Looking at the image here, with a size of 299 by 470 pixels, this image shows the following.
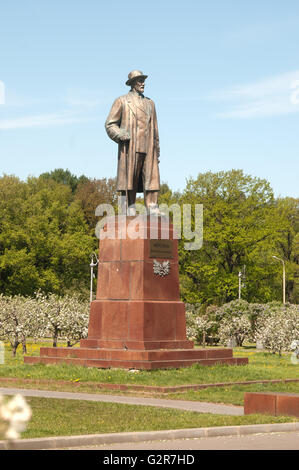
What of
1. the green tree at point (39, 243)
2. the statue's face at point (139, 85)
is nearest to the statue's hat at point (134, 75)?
the statue's face at point (139, 85)

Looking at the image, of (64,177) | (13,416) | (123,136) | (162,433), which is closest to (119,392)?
(162,433)

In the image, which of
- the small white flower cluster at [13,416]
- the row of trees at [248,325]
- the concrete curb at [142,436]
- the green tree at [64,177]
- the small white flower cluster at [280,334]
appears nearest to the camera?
the small white flower cluster at [13,416]

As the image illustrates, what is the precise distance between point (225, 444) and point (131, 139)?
39.0 feet

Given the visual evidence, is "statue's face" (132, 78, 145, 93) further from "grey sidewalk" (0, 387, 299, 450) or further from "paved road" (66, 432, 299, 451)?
"paved road" (66, 432, 299, 451)

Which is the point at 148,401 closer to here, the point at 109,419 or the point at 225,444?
the point at 109,419

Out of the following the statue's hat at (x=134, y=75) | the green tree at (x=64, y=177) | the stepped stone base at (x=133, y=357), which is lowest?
the stepped stone base at (x=133, y=357)

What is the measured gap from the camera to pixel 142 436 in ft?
28.0

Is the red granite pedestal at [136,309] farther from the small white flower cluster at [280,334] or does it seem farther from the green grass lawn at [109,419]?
the small white flower cluster at [280,334]

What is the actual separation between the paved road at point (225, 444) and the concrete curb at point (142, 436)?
98mm

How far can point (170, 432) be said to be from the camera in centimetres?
876

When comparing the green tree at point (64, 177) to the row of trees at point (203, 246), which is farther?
the green tree at point (64, 177)

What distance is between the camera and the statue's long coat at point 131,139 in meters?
19.1
